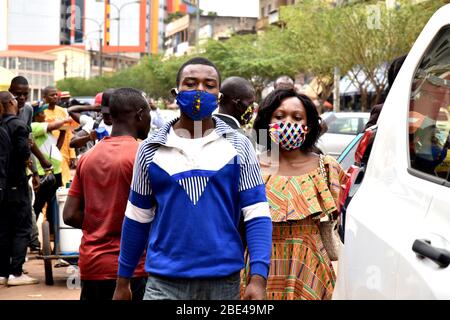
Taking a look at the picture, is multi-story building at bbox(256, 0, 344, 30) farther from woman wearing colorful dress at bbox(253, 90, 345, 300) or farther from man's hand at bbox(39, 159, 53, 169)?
woman wearing colorful dress at bbox(253, 90, 345, 300)

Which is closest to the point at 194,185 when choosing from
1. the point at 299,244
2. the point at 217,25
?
the point at 299,244

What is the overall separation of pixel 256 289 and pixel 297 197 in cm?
128

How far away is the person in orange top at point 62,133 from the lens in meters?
11.4

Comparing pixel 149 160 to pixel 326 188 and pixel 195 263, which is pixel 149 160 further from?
pixel 326 188

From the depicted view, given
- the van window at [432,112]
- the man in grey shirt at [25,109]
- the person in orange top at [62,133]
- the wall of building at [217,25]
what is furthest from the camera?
the wall of building at [217,25]

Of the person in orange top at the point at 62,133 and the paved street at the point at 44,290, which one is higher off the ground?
the person in orange top at the point at 62,133

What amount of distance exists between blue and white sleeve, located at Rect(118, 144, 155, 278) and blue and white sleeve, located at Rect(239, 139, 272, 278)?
0.39 metres

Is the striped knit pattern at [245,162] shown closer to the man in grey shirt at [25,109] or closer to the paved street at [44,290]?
the paved street at [44,290]

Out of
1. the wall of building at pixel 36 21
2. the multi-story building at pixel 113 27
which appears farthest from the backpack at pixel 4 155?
the multi-story building at pixel 113 27

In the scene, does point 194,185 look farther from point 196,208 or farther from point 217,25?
point 217,25

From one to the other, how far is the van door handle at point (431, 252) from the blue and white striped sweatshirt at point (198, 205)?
1216 millimetres

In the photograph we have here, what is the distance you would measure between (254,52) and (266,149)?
47.4 metres

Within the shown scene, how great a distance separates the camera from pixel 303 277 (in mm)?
4859

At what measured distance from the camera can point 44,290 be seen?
8500 millimetres
